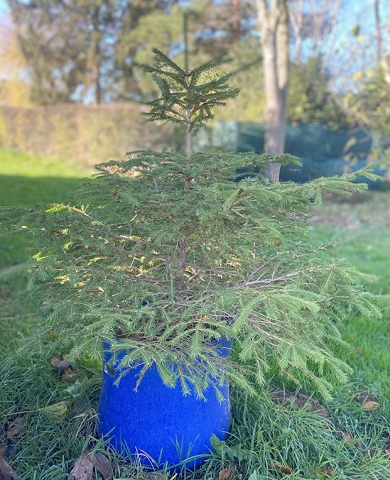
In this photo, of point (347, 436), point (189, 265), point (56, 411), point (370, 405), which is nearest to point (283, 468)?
point (347, 436)

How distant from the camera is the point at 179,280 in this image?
1750mm

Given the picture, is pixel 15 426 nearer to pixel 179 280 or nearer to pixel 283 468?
pixel 179 280

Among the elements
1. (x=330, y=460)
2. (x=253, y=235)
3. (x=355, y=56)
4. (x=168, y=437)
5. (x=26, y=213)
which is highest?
(x=355, y=56)

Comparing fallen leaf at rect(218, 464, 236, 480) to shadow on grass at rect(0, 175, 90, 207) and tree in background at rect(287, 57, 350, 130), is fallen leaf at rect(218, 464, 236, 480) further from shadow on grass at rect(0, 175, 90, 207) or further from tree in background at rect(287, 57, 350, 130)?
tree in background at rect(287, 57, 350, 130)

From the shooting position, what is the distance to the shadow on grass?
5.90 m

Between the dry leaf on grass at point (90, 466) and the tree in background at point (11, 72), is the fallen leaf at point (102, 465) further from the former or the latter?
Answer: the tree in background at point (11, 72)

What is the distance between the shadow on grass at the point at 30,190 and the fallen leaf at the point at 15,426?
3957 millimetres

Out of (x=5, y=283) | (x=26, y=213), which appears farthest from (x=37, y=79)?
(x=26, y=213)

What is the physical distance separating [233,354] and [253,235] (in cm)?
79

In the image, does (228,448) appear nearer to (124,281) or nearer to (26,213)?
(124,281)

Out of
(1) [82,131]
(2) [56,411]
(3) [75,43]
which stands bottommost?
(2) [56,411]

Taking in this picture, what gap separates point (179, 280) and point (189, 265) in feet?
0.26

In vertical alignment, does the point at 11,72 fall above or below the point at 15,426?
above

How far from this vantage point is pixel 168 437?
5.16ft
